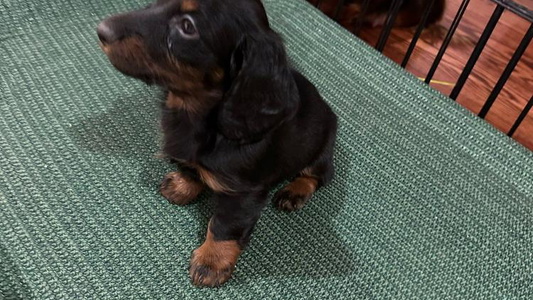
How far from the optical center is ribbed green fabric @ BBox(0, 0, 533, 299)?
143cm

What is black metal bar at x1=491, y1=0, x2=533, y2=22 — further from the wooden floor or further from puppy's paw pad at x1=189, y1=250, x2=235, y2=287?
puppy's paw pad at x1=189, y1=250, x2=235, y2=287

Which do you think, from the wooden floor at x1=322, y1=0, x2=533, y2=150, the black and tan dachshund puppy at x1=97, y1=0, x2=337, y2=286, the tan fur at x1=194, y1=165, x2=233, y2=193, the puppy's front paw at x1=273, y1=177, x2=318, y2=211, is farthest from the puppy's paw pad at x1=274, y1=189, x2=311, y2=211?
the wooden floor at x1=322, y1=0, x2=533, y2=150

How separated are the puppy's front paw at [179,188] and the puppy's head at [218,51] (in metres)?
0.48

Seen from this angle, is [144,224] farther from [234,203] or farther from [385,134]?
[385,134]

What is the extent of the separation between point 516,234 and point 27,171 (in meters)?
1.67

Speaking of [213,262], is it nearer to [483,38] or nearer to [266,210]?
[266,210]

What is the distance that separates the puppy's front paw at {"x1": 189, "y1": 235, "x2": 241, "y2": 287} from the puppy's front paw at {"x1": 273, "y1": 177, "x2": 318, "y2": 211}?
28 cm

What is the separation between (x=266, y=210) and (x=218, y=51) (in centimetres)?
70

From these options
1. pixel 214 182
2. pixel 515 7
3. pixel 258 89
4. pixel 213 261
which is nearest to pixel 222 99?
pixel 258 89

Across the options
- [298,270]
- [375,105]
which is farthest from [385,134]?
[298,270]

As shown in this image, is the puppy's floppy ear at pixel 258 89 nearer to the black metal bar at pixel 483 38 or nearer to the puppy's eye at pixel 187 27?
the puppy's eye at pixel 187 27

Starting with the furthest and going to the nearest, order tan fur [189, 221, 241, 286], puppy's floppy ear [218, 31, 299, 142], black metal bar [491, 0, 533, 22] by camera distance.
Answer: black metal bar [491, 0, 533, 22] → tan fur [189, 221, 241, 286] → puppy's floppy ear [218, 31, 299, 142]

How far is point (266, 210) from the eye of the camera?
5.38ft

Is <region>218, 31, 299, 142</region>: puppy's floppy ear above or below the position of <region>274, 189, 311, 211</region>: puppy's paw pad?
above
